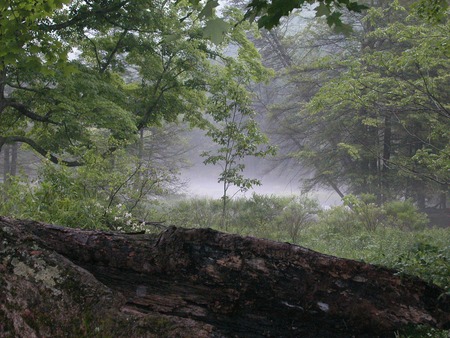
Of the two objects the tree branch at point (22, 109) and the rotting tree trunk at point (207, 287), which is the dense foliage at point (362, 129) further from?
the rotting tree trunk at point (207, 287)

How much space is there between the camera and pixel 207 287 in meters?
2.74

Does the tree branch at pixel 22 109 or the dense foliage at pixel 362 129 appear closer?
the tree branch at pixel 22 109

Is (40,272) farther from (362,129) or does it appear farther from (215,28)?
(362,129)

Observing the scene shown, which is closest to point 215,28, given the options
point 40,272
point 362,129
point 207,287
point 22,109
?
point 207,287

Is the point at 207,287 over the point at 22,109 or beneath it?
beneath

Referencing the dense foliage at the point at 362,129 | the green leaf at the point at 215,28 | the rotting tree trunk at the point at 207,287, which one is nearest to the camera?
the rotting tree trunk at the point at 207,287

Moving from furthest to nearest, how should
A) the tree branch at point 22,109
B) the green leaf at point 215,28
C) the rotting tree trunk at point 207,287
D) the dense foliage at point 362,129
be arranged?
the dense foliage at point 362,129 → the tree branch at point 22,109 → the green leaf at point 215,28 → the rotting tree trunk at point 207,287

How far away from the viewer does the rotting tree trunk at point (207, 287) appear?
96.3 inches

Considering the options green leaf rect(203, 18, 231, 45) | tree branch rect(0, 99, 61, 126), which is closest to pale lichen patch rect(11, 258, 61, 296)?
green leaf rect(203, 18, 231, 45)

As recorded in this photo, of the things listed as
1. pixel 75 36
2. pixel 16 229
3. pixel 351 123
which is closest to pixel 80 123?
pixel 75 36

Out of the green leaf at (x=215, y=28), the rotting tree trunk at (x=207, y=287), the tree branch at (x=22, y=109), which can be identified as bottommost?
the rotting tree trunk at (x=207, y=287)

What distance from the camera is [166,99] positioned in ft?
48.5

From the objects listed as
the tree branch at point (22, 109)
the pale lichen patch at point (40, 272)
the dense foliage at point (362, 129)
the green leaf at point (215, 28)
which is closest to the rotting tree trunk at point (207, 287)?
the pale lichen patch at point (40, 272)

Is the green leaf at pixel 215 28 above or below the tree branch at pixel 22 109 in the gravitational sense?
below
